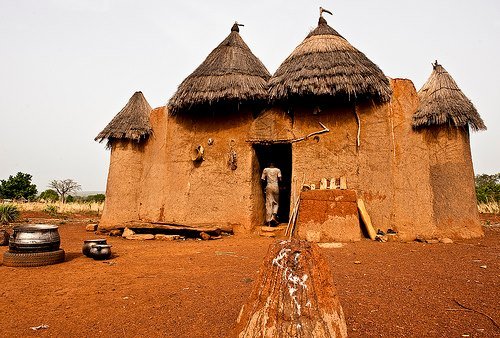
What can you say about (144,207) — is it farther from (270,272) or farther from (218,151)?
(270,272)

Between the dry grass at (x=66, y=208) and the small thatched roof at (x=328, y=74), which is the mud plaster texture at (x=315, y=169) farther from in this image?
the dry grass at (x=66, y=208)

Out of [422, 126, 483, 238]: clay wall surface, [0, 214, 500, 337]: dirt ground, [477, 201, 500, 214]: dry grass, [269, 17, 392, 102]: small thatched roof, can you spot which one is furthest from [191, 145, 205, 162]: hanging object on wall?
[477, 201, 500, 214]: dry grass

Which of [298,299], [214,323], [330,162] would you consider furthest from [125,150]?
[298,299]

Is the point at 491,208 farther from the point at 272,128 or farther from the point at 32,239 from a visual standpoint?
the point at 32,239

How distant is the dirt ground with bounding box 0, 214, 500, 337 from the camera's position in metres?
2.37

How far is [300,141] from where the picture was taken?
7227 mm

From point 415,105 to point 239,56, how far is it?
4147 millimetres

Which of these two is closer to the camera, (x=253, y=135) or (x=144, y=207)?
(x=253, y=135)

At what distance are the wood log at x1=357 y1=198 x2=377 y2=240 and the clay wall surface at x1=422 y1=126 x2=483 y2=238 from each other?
1.16 metres

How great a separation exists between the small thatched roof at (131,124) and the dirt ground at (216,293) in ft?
12.9

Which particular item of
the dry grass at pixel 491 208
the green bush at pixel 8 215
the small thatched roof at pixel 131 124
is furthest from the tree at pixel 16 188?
the dry grass at pixel 491 208

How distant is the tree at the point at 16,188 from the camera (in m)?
23.3

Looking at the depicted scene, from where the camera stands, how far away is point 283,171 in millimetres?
9547

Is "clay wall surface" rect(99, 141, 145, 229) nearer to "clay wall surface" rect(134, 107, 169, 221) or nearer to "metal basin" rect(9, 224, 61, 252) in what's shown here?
"clay wall surface" rect(134, 107, 169, 221)
